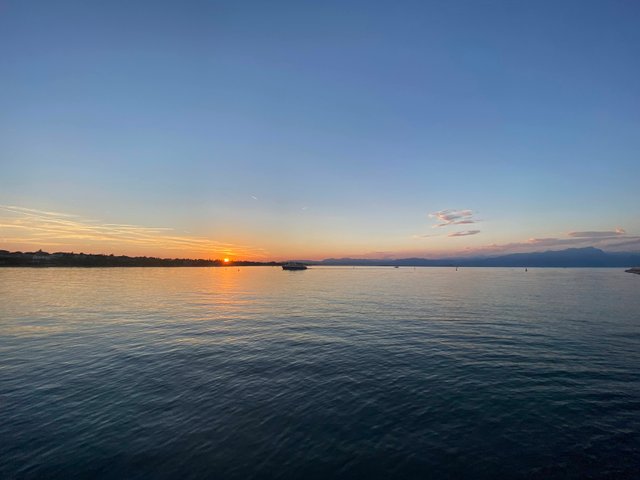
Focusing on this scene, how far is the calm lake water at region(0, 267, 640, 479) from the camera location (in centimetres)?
1356

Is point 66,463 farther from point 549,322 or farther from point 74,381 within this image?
point 549,322

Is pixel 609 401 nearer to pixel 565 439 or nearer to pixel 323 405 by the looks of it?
pixel 565 439

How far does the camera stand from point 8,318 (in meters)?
47.2

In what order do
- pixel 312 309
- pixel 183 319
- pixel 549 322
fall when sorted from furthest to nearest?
pixel 312 309 → pixel 183 319 → pixel 549 322

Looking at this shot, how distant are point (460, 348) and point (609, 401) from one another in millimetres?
12545

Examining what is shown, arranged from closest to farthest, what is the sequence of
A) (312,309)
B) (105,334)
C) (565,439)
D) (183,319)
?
(565,439) → (105,334) → (183,319) → (312,309)

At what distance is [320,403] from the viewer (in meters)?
19.3

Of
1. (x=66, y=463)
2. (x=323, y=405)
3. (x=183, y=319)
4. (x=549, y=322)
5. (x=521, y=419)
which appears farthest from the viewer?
(x=183, y=319)

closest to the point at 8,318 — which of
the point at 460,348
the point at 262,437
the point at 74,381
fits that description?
the point at 74,381

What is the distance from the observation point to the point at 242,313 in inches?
2191

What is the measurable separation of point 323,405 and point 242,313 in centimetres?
3909

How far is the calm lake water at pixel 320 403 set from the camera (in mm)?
13562

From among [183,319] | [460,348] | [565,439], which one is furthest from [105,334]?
[565,439]

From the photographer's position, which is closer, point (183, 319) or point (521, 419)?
point (521, 419)
